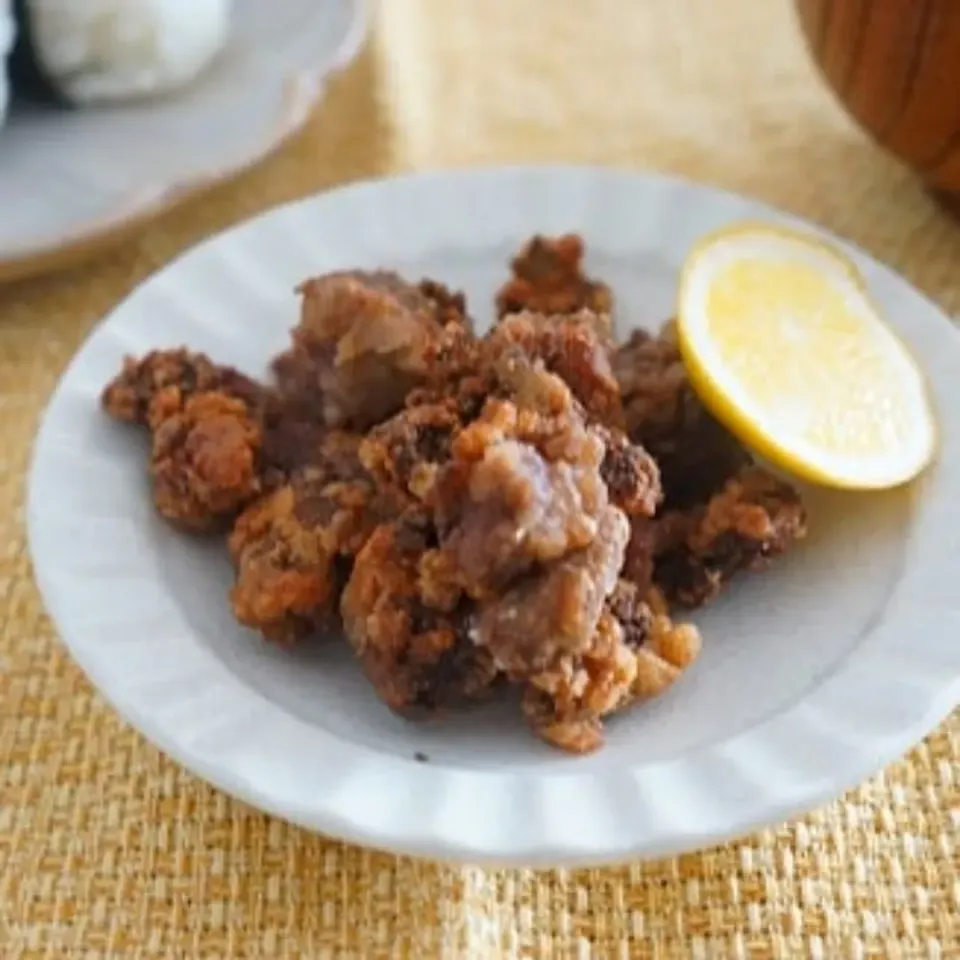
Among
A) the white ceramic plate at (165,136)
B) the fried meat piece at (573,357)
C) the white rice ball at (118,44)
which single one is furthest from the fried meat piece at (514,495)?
the white rice ball at (118,44)

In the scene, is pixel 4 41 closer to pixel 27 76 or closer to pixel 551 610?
pixel 27 76

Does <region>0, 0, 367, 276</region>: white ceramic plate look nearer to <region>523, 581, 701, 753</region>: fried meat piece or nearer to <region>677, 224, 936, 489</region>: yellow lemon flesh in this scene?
<region>677, 224, 936, 489</region>: yellow lemon flesh

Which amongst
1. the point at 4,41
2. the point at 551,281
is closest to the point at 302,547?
the point at 551,281

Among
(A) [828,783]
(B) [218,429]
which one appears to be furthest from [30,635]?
(A) [828,783]

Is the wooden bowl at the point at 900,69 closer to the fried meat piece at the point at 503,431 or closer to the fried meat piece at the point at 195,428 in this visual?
the fried meat piece at the point at 503,431

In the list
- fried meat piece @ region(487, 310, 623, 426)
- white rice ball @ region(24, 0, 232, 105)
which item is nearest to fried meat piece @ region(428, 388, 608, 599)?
fried meat piece @ region(487, 310, 623, 426)
